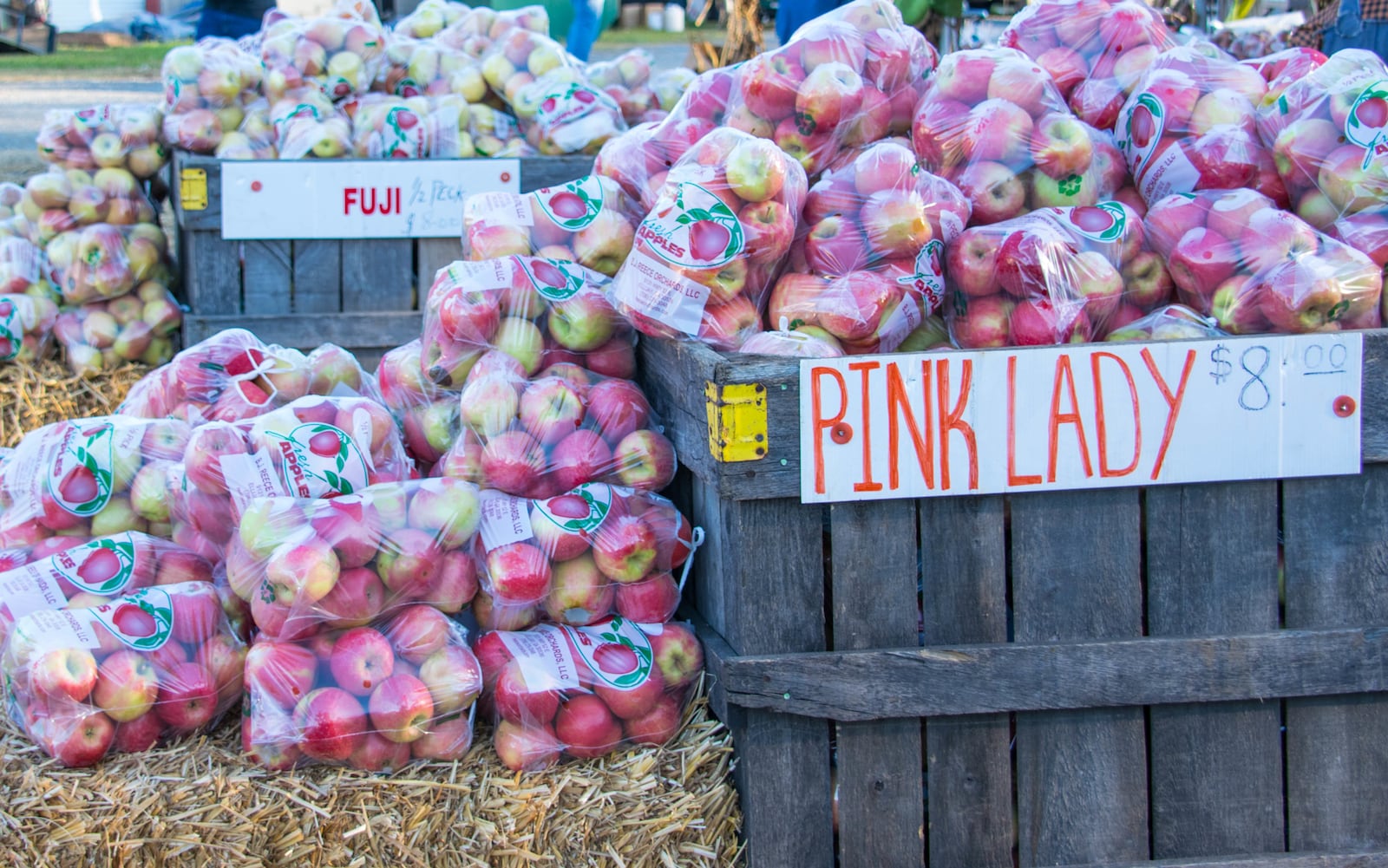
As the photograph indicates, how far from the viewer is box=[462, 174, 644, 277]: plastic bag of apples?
2.49 meters

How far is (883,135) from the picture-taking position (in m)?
2.54

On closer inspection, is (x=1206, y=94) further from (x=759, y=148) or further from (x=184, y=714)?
(x=184, y=714)

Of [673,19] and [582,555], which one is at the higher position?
[673,19]

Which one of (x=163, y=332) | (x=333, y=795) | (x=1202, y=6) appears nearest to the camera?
(x=333, y=795)

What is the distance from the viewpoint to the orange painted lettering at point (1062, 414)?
6.40 feet

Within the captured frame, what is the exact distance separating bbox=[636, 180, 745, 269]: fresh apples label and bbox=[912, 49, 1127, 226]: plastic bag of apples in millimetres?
471

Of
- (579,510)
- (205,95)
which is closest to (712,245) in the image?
(579,510)

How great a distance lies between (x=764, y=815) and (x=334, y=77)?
332 cm

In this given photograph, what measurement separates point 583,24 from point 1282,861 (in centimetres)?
537

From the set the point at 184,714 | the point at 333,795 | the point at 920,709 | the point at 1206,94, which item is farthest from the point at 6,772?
the point at 1206,94

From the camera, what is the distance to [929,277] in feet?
7.13

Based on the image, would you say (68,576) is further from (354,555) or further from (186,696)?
(354,555)

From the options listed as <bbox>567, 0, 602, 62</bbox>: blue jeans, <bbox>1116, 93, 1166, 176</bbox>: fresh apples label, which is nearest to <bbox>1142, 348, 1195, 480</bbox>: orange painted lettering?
<bbox>1116, 93, 1166, 176</bbox>: fresh apples label

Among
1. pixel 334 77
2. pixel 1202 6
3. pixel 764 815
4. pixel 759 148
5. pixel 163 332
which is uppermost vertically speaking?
pixel 1202 6
